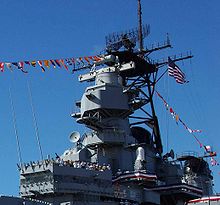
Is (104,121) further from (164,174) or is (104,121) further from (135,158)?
(164,174)

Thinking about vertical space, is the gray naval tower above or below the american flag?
below

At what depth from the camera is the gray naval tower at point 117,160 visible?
24875mm

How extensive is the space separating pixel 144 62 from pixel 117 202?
16.0m

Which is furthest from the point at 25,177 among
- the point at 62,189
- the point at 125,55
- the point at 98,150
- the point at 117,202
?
the point at 125,55

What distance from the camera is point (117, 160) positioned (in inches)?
1256

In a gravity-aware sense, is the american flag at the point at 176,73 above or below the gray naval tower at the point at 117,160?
above

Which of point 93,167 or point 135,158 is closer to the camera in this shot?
point 93,167

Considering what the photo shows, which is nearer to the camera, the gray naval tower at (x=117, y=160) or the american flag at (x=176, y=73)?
the gray naval tower at (x=117, y=160)

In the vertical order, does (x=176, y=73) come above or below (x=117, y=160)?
above

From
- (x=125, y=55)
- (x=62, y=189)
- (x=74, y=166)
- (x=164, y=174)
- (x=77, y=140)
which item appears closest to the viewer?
(x=62, y=189)

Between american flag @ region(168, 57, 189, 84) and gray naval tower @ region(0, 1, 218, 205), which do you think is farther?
american flag @ region(168, 57, 189, 84)

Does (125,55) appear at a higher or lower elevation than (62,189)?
higher

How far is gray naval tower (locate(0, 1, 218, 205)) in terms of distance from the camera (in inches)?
979

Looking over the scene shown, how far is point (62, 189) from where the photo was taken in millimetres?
24109
